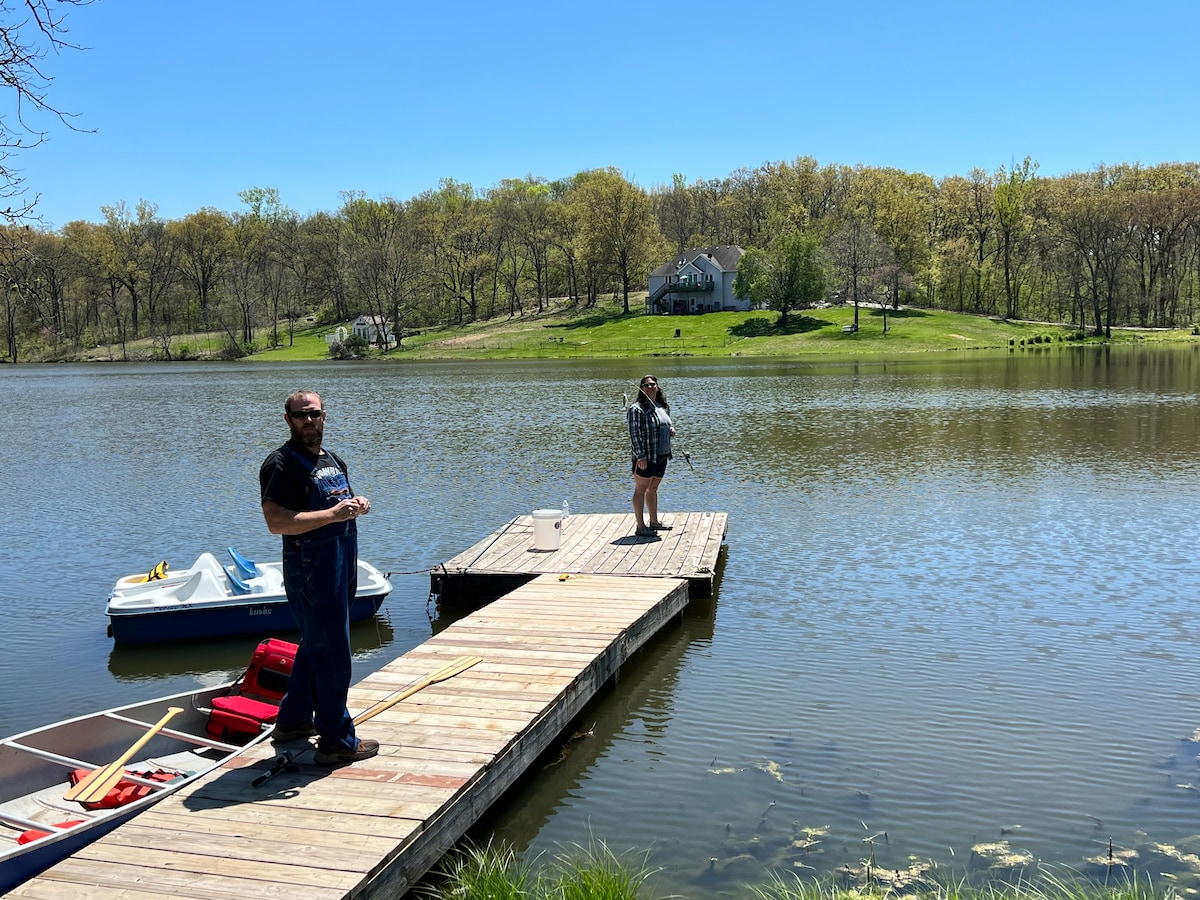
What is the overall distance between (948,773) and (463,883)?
3763mm

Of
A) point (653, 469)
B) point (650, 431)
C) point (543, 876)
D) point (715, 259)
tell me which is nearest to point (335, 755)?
point (543, 876)

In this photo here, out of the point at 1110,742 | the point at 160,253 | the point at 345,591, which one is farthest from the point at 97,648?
the point at 160,253

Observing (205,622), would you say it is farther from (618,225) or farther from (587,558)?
(618,225)

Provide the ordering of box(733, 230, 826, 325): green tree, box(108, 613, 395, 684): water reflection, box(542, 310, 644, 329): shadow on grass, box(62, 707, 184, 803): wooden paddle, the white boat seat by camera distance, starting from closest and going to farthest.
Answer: box(62, 707, 184, 803): wooden paddle < box(108, 613, 395, 684): water reflection < the white boat seat < box(733, 230, 826, 325): green tree < box(542, 310, 644, 329): shadow on grass

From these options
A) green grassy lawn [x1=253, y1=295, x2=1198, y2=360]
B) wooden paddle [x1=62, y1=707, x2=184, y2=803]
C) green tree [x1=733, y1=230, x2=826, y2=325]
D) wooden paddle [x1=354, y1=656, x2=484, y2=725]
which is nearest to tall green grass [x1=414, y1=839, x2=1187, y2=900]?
wooden paddle [x1=354, y1=656, x2=484, y2=725]

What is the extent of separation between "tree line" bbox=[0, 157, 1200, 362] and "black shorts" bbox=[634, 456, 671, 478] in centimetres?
6993

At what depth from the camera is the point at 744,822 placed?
6.96m

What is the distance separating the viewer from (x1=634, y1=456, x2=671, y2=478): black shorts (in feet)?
45.1

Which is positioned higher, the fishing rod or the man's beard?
the man's beard

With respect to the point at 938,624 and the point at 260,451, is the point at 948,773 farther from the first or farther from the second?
the point at 260,451

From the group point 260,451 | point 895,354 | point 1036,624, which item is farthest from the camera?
point 895,354

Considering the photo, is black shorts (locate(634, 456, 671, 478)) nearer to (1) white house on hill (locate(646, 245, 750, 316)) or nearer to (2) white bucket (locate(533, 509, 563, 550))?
(2) white bucket (locate(533, 509, 563, 550))

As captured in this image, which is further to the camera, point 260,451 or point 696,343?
point 696,343

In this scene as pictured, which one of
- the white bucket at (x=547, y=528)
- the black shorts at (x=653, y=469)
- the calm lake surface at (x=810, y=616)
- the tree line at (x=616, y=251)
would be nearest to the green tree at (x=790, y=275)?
the tree line at (x=616, y=251)
